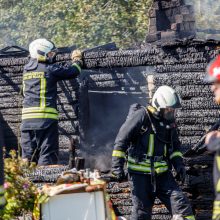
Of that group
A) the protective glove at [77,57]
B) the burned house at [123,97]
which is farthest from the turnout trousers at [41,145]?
the protective glove at [77,57]

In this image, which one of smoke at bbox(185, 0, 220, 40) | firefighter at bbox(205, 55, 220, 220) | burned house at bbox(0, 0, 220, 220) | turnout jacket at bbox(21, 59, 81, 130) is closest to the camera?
firefighter at bbox(205, 55, 220, 220)

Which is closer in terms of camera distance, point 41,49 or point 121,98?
point 41,49

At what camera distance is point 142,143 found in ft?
30.3

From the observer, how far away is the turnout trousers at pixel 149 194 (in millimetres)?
9172

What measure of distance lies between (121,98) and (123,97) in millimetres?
45

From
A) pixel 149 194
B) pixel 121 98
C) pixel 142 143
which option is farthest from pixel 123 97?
pixel 149 194

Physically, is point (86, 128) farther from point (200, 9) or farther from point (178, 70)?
point (200, 9)

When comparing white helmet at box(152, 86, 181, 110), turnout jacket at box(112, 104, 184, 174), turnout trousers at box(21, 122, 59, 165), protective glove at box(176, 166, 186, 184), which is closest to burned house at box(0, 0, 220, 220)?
turnout trousers at box(21, 122, 59, 165)

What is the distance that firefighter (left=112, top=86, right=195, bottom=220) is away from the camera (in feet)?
30.0

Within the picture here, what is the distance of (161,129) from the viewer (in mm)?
9266

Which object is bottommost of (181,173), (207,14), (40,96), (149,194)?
(149,194)

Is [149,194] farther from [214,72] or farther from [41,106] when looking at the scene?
[214,72]

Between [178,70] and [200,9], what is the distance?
9.56m

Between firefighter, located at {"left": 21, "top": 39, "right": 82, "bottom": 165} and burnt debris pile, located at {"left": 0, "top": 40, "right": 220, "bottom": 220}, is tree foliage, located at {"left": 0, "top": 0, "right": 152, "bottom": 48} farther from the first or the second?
firefighter, located at {"left": 21, "top": 39, "right": 82, "bottom": 165}
